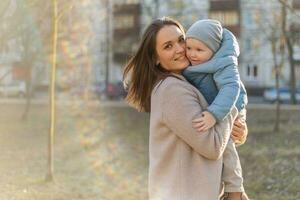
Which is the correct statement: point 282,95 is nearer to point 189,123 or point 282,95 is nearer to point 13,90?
point 13,90

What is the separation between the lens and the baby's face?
90.0 inches

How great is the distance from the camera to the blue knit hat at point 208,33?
7.50 feet

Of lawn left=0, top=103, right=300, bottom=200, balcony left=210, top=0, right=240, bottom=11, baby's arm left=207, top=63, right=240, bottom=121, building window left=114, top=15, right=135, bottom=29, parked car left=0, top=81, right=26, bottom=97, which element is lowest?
parked car left=0, top=81, right=26, bottom=97

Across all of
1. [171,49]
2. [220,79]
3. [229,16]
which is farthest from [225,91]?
[229,16]

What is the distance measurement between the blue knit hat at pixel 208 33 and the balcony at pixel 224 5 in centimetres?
4323

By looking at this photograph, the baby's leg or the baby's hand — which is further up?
the baby's hand

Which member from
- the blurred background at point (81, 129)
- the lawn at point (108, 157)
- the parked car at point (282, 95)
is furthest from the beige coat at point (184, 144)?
the parked car at point (282, 95)

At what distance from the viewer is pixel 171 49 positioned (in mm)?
2314

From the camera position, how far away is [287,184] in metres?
8.35

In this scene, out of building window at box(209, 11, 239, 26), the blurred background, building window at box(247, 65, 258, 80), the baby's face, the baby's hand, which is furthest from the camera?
building window at box(247, 65, 258, 80)

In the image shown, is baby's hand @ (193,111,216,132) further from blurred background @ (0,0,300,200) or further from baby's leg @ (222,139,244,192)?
blurred background @ (0,0,300,200)

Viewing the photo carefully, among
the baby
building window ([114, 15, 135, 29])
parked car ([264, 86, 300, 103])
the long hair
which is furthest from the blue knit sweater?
building window ([114, 15, 135, 29])

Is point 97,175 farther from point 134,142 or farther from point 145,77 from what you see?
point 145,77

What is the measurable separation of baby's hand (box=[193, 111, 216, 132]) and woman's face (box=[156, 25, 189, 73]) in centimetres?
27
